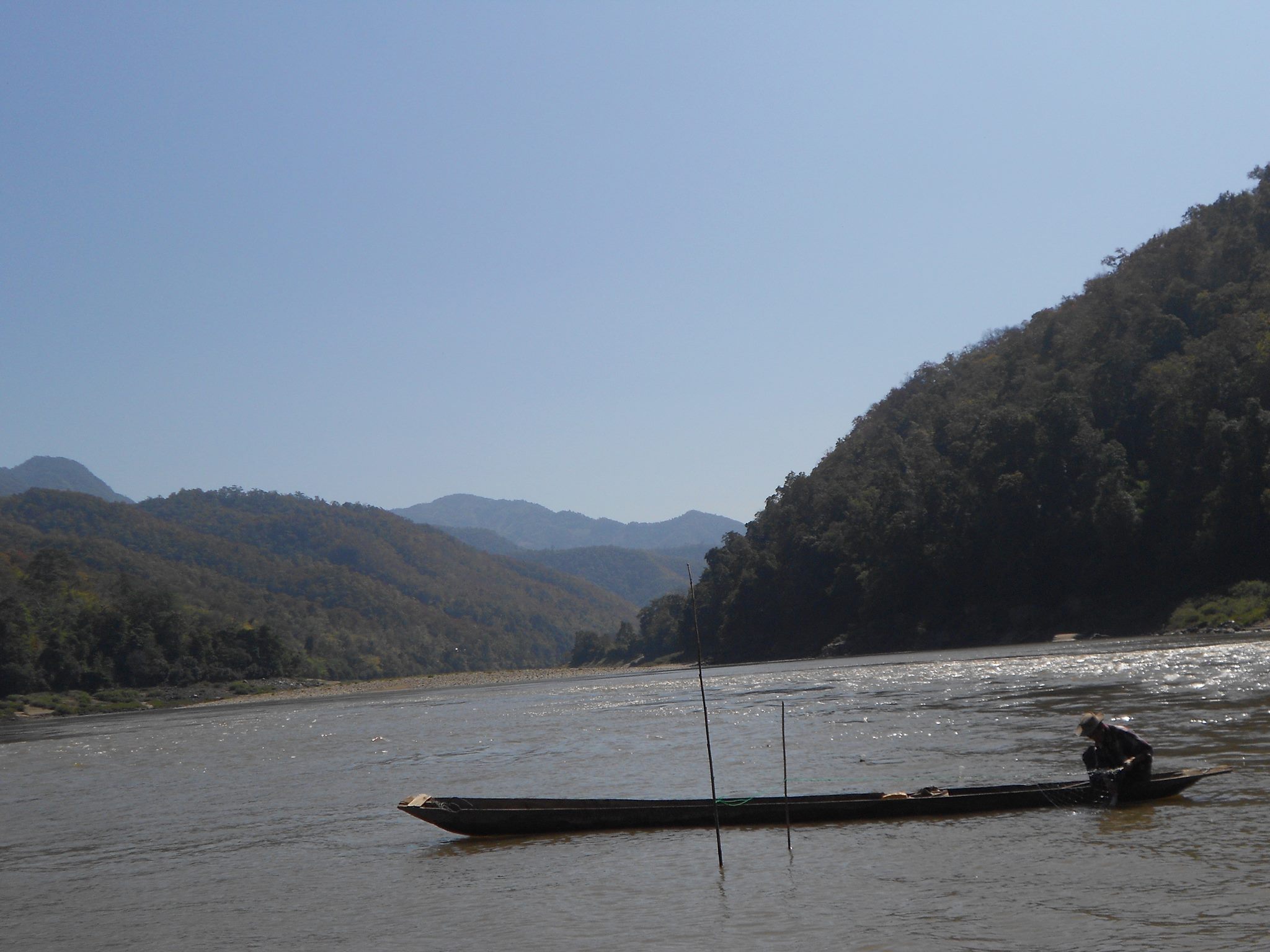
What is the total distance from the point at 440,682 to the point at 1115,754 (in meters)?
103

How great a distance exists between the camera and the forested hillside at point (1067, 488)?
6756 centimetres

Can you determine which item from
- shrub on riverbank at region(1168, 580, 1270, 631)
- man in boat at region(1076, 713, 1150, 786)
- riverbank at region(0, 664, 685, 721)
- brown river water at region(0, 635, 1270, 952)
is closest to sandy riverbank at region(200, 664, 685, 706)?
riverbank at region(0, 664, 685, 721)

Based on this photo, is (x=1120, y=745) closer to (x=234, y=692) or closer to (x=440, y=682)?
(x=440, y=682)

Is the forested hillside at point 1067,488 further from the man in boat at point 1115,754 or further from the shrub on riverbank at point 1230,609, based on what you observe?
the man in boat at point 1115,754

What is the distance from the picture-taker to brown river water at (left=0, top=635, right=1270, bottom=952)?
11.5 meters

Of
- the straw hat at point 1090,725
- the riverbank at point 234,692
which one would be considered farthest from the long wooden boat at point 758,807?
the riverbank at point 234,692

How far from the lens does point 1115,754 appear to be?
16.0 meters

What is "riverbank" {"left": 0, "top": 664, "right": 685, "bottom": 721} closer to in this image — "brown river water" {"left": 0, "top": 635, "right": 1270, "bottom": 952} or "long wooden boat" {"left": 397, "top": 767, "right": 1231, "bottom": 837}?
"brown river water" {"left": 0, "top": 635, "right": 1270, "bottom": 952}

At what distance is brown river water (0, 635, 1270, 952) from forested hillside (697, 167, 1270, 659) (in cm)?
3308

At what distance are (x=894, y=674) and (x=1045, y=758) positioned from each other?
33.2m

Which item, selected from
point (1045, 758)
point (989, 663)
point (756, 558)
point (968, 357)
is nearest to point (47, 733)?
point (989, 663)

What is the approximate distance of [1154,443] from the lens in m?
75.5

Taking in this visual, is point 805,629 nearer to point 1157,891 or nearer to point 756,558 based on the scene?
point 756,558

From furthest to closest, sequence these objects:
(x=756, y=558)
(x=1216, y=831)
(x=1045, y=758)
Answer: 1. (x=756, y=558)
2. (x=1045, y=758)
3. (x=1216, y=831)
